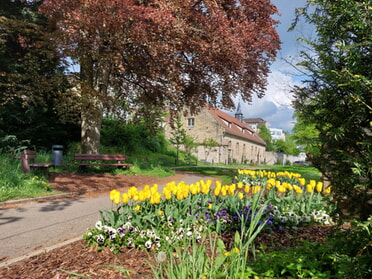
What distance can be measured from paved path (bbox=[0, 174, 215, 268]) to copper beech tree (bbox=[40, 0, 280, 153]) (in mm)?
4733

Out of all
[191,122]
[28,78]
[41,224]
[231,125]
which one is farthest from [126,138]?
[231,125]

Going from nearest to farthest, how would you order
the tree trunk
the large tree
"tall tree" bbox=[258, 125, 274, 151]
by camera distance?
1. the large tree
2. the tree trunk
3. "tall tree" bbox=[258, 125, 274, 151]

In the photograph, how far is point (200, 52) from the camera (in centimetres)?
967

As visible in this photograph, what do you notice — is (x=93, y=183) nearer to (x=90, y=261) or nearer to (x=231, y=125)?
(x=90, y=261)

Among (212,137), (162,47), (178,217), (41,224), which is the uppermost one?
(162,47)

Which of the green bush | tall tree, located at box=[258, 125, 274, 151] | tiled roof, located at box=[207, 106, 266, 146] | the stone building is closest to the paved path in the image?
the green bush

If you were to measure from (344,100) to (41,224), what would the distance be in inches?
186

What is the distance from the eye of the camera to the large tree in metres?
1.75

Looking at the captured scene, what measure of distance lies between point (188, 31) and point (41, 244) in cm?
829

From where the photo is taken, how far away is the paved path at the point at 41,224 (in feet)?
10.9

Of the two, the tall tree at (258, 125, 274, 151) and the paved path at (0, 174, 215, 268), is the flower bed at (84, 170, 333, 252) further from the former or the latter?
the tall tree at (258, 125, 274, 151)

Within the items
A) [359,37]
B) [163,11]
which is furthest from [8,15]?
[359,37]

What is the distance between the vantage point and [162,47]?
8.76m

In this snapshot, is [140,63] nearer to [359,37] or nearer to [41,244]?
[41,244]
